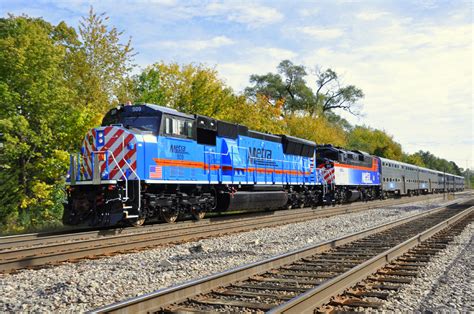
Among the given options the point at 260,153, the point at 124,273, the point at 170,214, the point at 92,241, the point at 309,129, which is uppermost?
the point at 309,129

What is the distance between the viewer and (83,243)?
9961 mm

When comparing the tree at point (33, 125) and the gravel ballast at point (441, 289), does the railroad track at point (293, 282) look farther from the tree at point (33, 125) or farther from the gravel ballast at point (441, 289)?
the tree at point (33, 125)

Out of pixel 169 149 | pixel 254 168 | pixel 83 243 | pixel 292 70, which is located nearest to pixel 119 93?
pixel 254 168

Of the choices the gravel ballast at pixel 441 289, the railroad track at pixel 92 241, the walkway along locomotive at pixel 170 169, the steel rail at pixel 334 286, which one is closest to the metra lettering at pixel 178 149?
the walkway along locomotive at pixel 170 169

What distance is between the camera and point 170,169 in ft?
44.6

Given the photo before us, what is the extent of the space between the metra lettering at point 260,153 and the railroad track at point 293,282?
907 centimetres

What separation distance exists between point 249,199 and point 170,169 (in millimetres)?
4952

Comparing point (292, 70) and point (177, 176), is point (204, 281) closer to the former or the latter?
point (177, 176)

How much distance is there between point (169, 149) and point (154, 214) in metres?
1.92

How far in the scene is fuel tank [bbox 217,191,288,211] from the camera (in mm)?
16656

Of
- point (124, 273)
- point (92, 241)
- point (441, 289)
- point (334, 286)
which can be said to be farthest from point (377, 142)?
point (334, 286)

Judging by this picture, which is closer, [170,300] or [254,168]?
[170,300]

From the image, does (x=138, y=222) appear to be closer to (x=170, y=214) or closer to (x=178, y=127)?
(x=170, y=214)

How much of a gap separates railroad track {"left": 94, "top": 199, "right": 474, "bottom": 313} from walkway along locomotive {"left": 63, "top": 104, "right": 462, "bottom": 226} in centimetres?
550
